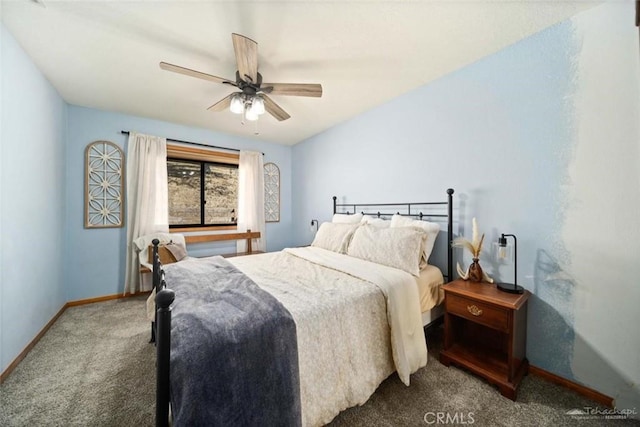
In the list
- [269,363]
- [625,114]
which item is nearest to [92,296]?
[269,363]

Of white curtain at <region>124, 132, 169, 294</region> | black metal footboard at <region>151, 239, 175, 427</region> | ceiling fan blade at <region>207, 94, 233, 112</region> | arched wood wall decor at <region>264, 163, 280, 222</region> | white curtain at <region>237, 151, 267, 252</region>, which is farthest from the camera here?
arched wood wall decor at <region>264, 163, 280, 222</region>

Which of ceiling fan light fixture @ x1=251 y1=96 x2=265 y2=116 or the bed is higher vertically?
ceiling fan light fixture @ x1=251 y1=96 x2=265 y2=116

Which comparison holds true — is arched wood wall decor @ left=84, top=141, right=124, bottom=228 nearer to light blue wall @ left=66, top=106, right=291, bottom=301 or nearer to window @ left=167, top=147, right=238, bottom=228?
light blue wall @ left=66, top=106, right=291, bottom=301

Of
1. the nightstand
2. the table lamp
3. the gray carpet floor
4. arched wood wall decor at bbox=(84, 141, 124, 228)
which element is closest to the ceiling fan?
the table lamp

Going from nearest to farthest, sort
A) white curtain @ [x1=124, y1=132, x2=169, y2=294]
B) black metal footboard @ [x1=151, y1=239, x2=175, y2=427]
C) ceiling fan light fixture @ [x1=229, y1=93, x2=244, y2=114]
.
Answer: black metal footboard @ [x1=151, y1=239, x2=175, y2=427]
ceiling fan light fixture @ [x1=229, y1=93, x2=244, y2=114]
white curtain @ [x1=124, y1=132, x2=169, y2=294]

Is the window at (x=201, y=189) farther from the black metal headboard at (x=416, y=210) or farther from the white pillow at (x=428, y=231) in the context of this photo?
the white pillow at (x=428, y=231)

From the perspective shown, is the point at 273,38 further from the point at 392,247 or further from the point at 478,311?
the point at 478,311

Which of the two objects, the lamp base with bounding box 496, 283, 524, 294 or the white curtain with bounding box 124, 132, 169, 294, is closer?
the lamp base with bounding box 496, 283, 524, 294

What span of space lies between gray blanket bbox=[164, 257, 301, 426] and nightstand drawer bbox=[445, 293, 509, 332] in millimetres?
1314

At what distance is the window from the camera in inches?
146

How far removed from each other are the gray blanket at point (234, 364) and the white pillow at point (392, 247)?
44.1 inches

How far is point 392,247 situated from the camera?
6.66 feet

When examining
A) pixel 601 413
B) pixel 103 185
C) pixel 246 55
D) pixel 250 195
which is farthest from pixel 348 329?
pixel 103 185

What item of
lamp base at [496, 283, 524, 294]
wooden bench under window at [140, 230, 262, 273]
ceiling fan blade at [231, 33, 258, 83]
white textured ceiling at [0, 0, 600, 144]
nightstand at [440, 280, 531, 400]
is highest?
white textured ceiling at [0, 0, 600, 144]
